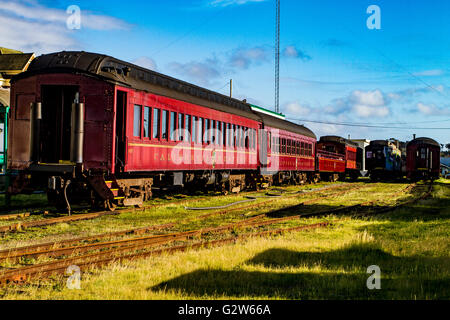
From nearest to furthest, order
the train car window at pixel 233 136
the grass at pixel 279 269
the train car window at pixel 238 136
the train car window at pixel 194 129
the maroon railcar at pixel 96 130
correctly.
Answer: the grass at pixel 279 269 → the maroon railcar at pixel 96 130 → the train car window at pixel 194 129 → the train car window at pixel 233 136 → the train car window at pixel 238 136

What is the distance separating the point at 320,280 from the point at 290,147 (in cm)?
2230

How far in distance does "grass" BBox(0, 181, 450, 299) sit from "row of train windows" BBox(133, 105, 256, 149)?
3.32 m

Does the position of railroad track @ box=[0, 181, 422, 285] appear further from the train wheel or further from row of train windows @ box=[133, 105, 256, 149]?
row of train windows @ box=[133, 105, 256, 149]

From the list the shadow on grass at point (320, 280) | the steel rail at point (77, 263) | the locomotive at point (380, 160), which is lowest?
the shadow on grass at point (320, 280)

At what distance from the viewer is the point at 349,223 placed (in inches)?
493

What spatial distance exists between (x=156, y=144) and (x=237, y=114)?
24.5 ft

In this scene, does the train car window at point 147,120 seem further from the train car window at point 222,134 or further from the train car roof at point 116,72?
the train car window at point 222,134

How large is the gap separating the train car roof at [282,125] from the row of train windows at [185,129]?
2.75 meters

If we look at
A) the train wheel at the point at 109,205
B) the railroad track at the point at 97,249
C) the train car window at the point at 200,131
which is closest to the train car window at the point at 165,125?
the train car window at the point at 200,131

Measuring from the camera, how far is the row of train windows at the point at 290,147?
2542 cm

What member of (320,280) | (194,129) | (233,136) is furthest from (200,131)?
(320,280)

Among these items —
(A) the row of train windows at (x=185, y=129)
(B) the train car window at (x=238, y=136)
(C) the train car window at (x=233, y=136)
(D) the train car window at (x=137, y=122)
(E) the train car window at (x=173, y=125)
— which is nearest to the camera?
(D) the train car window at (x=137, y=122)
